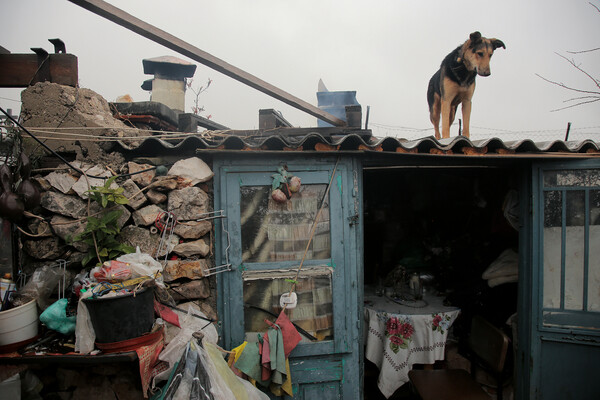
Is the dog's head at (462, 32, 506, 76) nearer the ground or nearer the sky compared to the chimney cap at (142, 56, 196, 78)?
nearer the ground

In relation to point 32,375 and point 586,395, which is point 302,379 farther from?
point 586,395

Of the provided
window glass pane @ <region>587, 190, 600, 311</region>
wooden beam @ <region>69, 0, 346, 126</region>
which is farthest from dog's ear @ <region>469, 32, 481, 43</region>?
wooden beam @ <region>69, 0, 346, 126</region>

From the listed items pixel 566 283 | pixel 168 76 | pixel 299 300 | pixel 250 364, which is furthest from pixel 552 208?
pixel 168 76

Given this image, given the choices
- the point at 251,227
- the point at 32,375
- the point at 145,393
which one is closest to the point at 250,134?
the point at 251,227

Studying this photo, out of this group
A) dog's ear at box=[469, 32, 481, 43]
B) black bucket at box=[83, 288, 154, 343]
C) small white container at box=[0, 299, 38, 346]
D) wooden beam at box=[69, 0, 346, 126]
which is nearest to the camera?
black bucket at box=[83, 288, 154, 343]

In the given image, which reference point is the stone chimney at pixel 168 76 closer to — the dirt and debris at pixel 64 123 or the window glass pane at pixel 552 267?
the dirt and debris at pixel 64 123

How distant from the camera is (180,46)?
2980 mm

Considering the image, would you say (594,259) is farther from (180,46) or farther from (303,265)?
(180,46)

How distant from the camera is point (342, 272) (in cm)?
324

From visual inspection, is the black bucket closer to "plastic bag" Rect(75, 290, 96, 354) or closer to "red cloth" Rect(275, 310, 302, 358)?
"plastic bag" Rect(75, 290, 96, 354)

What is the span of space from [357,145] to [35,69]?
330 centimetres

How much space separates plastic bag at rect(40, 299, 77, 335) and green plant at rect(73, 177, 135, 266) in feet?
1.21

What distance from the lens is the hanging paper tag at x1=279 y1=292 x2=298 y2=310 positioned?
3.08 m

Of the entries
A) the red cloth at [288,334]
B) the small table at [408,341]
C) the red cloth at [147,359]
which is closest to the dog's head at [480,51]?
the small table at [408,341]
